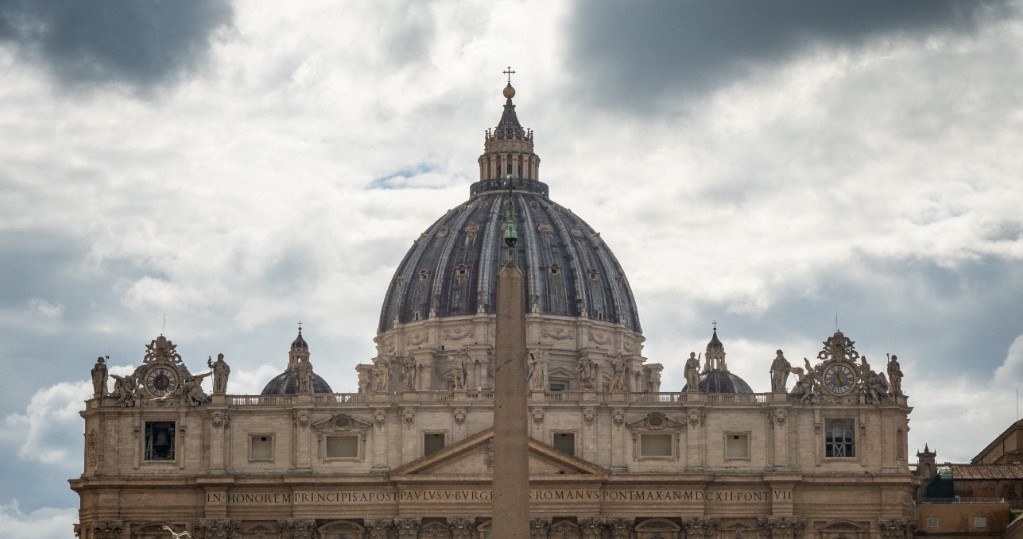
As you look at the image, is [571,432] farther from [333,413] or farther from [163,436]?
[163,436]

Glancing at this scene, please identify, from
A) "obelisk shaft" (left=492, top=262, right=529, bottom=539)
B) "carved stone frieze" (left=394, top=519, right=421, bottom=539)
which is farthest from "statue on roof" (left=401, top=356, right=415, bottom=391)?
"obelisk shaft" (left=492, top=262, right=529, bottom=539)

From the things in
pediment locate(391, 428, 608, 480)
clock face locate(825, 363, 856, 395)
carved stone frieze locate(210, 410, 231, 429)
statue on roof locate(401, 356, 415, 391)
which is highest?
statue on roof locate(401, 356, 415, 391)

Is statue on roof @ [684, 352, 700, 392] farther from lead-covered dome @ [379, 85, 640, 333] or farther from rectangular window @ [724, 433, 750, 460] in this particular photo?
lead-covered dome @ [379, 85, 640, 333]

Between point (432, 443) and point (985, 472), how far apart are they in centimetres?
3349

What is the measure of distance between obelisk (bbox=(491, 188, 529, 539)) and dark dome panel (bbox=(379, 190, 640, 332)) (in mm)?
104332

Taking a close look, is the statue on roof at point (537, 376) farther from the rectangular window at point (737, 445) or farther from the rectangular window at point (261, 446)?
the rectangular window at point (261, 446)

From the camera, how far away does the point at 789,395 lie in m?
134

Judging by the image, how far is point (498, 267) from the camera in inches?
6890

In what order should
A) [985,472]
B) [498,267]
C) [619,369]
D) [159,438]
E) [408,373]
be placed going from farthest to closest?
[498,267], [619,369], [408,373], [985,472], [159,438]

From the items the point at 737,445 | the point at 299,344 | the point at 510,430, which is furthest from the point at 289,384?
the point at 510,430

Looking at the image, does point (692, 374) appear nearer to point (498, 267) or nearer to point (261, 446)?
point (261, 446)

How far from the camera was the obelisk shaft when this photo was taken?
6681cm

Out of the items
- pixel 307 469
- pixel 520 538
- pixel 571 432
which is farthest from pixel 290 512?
pixel 520 538

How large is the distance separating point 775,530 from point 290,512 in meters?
26.3
